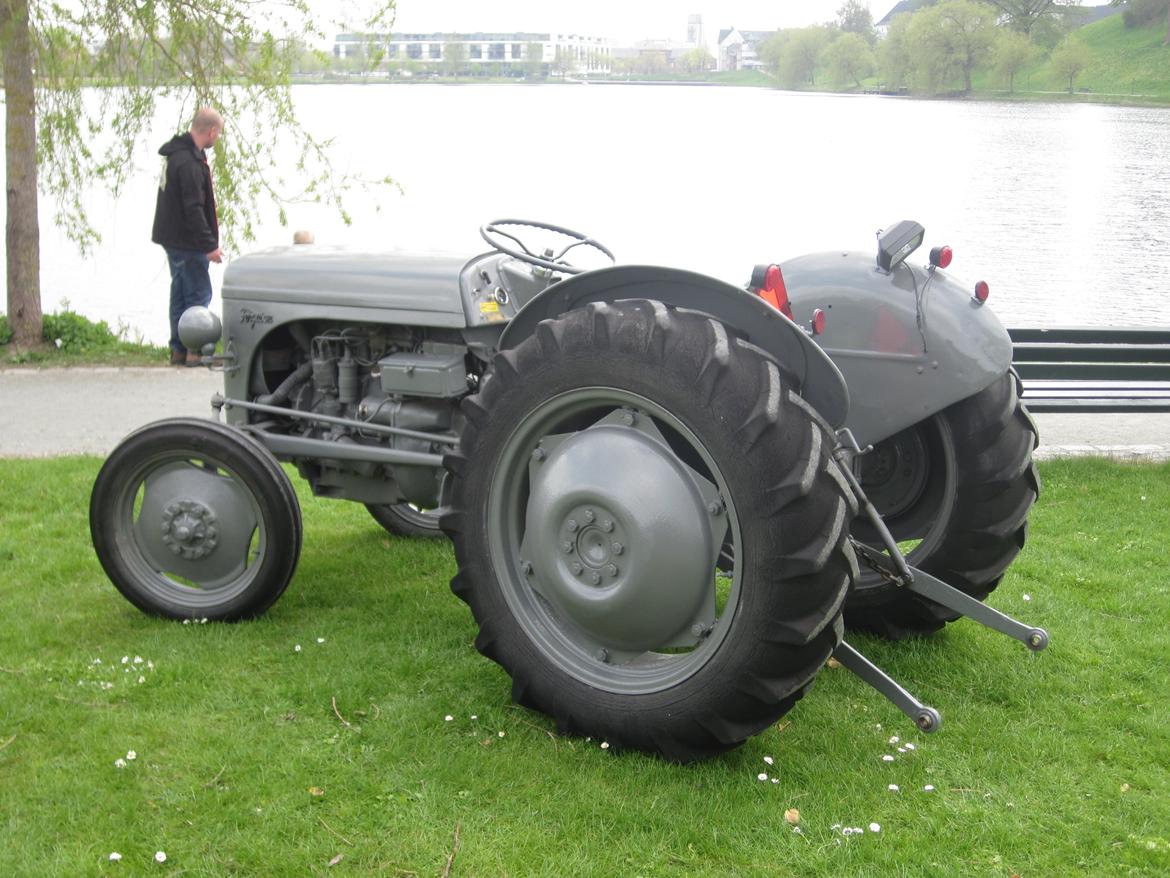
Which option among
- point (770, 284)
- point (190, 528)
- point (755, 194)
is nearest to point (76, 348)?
point (190, 528)

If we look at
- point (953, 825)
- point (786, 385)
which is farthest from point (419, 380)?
point (953, 825)

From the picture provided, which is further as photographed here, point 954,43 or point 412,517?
point 954,43

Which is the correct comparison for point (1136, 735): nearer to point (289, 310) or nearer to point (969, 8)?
point (289, 310)

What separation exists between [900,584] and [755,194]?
17.0 meters

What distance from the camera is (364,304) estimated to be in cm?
446

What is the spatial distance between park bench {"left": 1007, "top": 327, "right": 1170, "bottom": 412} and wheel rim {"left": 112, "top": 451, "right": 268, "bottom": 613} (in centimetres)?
469

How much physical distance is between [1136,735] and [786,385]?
5.08 feet

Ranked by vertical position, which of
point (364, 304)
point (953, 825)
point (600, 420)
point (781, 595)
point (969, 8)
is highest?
point (969, 8)

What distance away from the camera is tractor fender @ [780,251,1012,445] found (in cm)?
375

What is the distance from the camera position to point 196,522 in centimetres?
437

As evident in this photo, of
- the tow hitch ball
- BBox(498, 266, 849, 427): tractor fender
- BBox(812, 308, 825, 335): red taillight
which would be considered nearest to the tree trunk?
BBox(498, 266, 849, 427): tractor fender

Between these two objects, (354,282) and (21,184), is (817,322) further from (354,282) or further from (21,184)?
(21,184)

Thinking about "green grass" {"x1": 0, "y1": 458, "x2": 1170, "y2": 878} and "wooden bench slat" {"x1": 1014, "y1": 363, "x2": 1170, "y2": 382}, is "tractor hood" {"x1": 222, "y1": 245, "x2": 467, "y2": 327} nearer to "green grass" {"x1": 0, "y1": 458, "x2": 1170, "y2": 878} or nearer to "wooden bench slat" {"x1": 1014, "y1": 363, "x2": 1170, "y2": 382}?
"green grass" {"x1": 0, "y1": 458, "x2": 1170, "y2": 878}

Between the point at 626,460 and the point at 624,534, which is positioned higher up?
the point at 626,460
